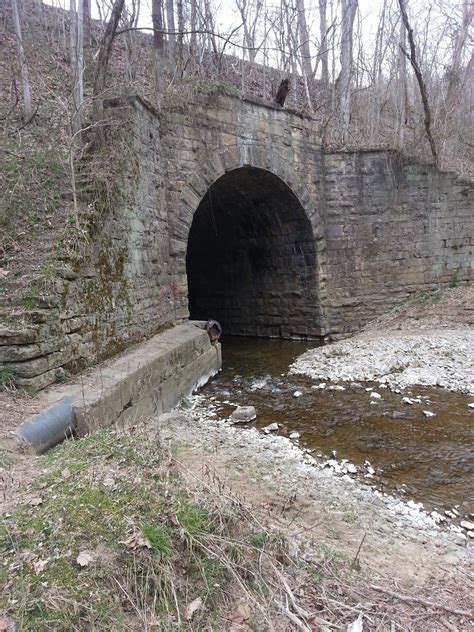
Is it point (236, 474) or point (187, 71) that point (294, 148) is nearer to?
point (187, 71)

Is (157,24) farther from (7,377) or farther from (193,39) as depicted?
(7,377)

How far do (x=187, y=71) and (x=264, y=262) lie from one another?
5034mm

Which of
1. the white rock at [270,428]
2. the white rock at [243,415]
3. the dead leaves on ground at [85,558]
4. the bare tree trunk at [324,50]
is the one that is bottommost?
the white rock at [270,428]

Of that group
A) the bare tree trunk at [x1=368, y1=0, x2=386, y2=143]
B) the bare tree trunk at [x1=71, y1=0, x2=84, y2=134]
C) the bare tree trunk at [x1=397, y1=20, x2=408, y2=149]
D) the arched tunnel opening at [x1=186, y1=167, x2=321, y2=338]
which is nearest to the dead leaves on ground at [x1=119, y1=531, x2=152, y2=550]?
the bare tree trunk at [x1=71, y1=0, x2=84, y2=134]

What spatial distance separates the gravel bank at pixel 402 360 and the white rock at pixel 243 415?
1921 millimetres

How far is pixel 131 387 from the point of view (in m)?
4.80

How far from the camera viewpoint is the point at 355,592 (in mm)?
1974

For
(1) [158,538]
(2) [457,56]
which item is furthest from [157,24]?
(1) [158,538]

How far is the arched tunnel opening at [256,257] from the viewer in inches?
406

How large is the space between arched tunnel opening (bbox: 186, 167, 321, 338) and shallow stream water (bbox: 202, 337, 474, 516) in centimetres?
370

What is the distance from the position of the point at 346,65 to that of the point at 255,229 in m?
5.66

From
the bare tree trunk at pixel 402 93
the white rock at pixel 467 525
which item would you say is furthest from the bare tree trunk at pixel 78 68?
the bare tree trunk at pixel 402 93

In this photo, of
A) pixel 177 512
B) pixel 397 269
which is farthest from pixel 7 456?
pixel 397 269

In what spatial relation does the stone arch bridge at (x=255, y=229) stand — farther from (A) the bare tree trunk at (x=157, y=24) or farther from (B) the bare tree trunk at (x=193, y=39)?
(B) the bare tree trunk at (x=193, y=39)
